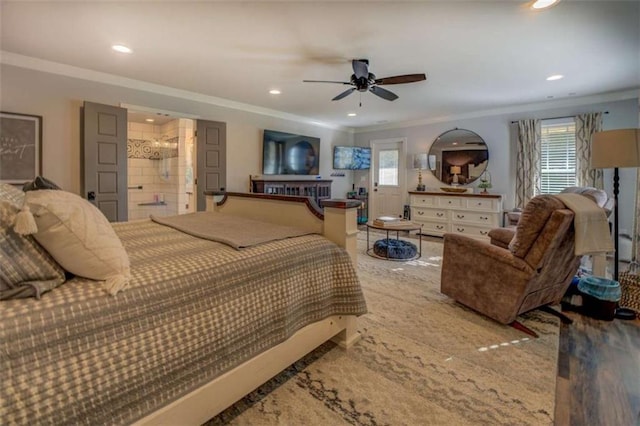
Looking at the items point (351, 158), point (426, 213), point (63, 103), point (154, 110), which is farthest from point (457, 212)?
point (63, 103)

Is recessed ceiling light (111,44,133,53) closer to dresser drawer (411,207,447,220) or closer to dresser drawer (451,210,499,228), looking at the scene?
dresser drawer (411,207,447,220)

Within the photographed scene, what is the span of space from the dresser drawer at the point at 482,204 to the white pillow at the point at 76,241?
5598mm

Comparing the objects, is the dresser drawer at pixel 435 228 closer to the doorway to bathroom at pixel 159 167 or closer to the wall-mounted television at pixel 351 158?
the wall-mounted television at pixel 351 158

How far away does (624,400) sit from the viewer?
1577mm

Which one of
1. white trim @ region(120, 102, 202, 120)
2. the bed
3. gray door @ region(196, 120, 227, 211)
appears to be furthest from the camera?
gray door @ region(196, 120, 227, 211)

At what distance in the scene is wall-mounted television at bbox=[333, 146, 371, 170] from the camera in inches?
285

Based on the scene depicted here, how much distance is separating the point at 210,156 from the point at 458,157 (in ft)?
15.5

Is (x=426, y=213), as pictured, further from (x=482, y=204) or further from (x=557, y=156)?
(x=557, y=156)

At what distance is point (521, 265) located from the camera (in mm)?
2193

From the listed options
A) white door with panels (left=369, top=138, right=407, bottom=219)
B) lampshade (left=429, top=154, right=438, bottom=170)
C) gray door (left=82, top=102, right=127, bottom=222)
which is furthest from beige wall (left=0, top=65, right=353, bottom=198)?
lampshade (left=429, top=154, right=438, bottom=170)

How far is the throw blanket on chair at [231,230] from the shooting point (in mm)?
1722

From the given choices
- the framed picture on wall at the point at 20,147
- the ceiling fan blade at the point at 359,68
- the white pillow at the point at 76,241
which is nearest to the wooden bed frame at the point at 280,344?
the white pillow at the point at 76,241

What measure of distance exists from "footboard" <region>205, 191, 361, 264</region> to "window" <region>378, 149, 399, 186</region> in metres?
5.00

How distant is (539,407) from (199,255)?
1866mm
